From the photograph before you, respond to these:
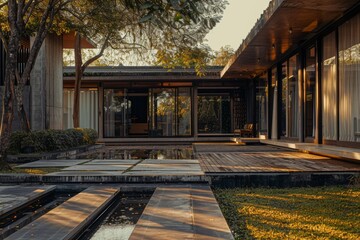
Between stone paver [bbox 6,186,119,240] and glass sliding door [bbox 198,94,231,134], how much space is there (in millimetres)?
17530

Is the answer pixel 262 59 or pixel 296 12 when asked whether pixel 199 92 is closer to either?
pixel 262 59

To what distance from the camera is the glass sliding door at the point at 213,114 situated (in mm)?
23562

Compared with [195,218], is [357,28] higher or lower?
higher

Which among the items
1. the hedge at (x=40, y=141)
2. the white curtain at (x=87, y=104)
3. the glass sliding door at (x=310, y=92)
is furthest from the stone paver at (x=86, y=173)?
the white curtain at (x=87, y=104)

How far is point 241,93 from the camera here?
22375mm

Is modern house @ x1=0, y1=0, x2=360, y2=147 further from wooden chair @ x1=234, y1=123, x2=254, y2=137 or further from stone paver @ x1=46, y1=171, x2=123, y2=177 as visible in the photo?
stone paver @ x1=46, y1=171, x2=123, y2=177

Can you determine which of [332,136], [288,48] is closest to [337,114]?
[332,136]

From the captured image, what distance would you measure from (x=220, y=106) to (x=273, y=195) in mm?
17370

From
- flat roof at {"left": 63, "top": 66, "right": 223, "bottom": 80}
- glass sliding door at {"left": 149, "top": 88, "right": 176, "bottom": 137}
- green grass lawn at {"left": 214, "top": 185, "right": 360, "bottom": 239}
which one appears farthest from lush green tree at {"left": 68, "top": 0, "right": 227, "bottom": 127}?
green grass lawn at {"left": 214, "top": 185, "right": 360, "bottom": 239}

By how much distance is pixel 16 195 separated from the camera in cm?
598

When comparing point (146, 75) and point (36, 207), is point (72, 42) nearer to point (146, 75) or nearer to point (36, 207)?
point (146, 75)

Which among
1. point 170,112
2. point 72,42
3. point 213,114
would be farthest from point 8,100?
point 213,114

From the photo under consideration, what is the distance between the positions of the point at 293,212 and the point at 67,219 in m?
2.44

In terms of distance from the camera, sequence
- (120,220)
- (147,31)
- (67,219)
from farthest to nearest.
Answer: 1. (147,31)
2. (120,220)
3. (67,219)
